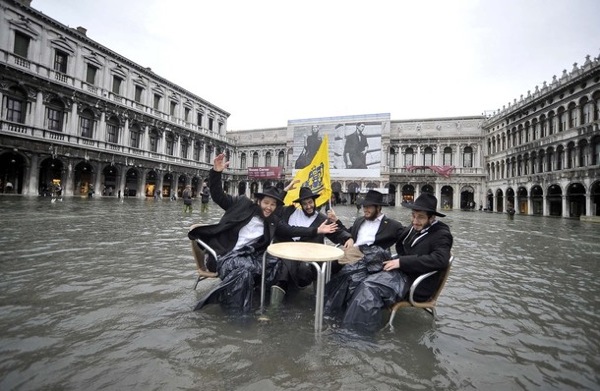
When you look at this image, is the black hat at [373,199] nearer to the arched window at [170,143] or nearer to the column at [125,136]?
the column at [125,136]

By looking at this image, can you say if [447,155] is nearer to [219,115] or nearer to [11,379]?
[219,115]

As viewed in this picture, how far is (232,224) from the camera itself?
3672 mm

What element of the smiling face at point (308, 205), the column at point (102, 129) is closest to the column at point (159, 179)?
the column at point (102, 129)

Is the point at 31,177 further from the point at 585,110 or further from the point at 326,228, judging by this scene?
the point at 585,110

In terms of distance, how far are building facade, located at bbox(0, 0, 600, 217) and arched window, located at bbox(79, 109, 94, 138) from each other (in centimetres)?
9

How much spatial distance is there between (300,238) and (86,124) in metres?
29.1

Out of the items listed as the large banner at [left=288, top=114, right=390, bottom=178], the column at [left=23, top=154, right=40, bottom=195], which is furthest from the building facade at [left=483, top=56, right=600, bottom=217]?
the column at [left=23, top=154, right=40, bottom=195]

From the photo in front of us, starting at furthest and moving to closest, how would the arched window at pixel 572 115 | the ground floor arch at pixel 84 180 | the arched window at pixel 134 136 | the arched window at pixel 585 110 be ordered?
the arched window at pixel 134 136 → the ground floor arch at pixel 84 180 → the arched window at pixel 572 115 → the arched window at pixel 585 110

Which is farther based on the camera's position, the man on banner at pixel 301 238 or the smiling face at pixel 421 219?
the man on banner at pixel 301 238

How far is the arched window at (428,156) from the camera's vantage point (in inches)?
1634

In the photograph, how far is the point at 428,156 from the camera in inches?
1642

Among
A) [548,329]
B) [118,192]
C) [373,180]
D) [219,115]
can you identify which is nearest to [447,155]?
[373,180]

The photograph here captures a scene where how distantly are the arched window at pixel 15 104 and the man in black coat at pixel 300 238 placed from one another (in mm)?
26529

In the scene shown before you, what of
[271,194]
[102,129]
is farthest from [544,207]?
[102,129]
